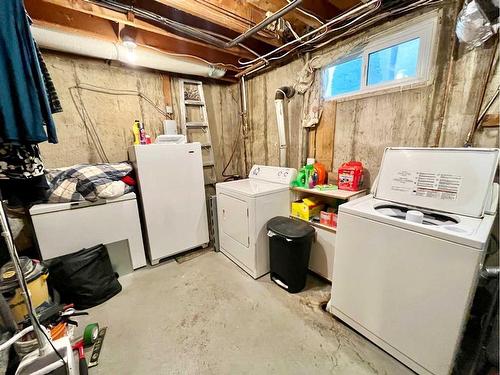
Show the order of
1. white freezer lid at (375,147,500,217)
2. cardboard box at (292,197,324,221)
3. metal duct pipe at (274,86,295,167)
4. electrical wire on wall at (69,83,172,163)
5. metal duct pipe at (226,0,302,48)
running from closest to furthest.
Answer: white freezer lid at (375,147,500,217) → metal duct pipe at (226,0,302,48) → cardboard box at (292,197,324,221) → electrical wire on wall at (69,83,172,163) → metal duct pipe at (274,86,295,167)

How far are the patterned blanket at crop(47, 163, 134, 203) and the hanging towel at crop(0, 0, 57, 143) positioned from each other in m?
1.09

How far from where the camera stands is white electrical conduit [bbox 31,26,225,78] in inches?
67.3

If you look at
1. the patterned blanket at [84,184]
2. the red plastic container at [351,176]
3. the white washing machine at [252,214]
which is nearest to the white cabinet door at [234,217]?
the white washing machine at [252,214]

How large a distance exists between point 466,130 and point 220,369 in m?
2.17

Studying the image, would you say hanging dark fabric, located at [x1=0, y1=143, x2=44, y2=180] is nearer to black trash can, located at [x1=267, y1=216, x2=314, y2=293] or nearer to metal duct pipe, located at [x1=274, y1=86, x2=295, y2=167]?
black trash can, located at [x1=267, y1=216, x2=314, y2=293]

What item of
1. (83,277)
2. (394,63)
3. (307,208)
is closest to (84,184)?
(83,277)

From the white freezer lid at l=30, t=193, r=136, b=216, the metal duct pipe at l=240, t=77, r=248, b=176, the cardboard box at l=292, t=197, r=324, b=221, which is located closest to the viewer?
the white freezer lid at l=30, t=193, r=136, b=216

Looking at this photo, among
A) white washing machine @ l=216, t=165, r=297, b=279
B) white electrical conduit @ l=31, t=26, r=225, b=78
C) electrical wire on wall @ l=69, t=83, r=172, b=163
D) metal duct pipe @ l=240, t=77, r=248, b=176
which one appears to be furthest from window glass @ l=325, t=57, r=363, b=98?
electrical wire on wall @ l=69, t=83, r=172, b=163

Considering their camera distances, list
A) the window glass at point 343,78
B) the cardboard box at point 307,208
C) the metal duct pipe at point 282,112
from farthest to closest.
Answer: the metal duct pipe at point 282,112, the cardboard box at point 307,208, the window glass at point 343,78

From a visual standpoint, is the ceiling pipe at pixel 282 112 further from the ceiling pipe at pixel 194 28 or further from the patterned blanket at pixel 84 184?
the patterned blanket at pixel 84 184

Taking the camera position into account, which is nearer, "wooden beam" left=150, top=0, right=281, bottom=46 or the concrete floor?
the concrete floor

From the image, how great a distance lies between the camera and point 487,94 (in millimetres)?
1273

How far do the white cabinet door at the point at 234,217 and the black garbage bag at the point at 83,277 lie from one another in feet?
3.78

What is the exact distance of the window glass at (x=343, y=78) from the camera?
1878mm
